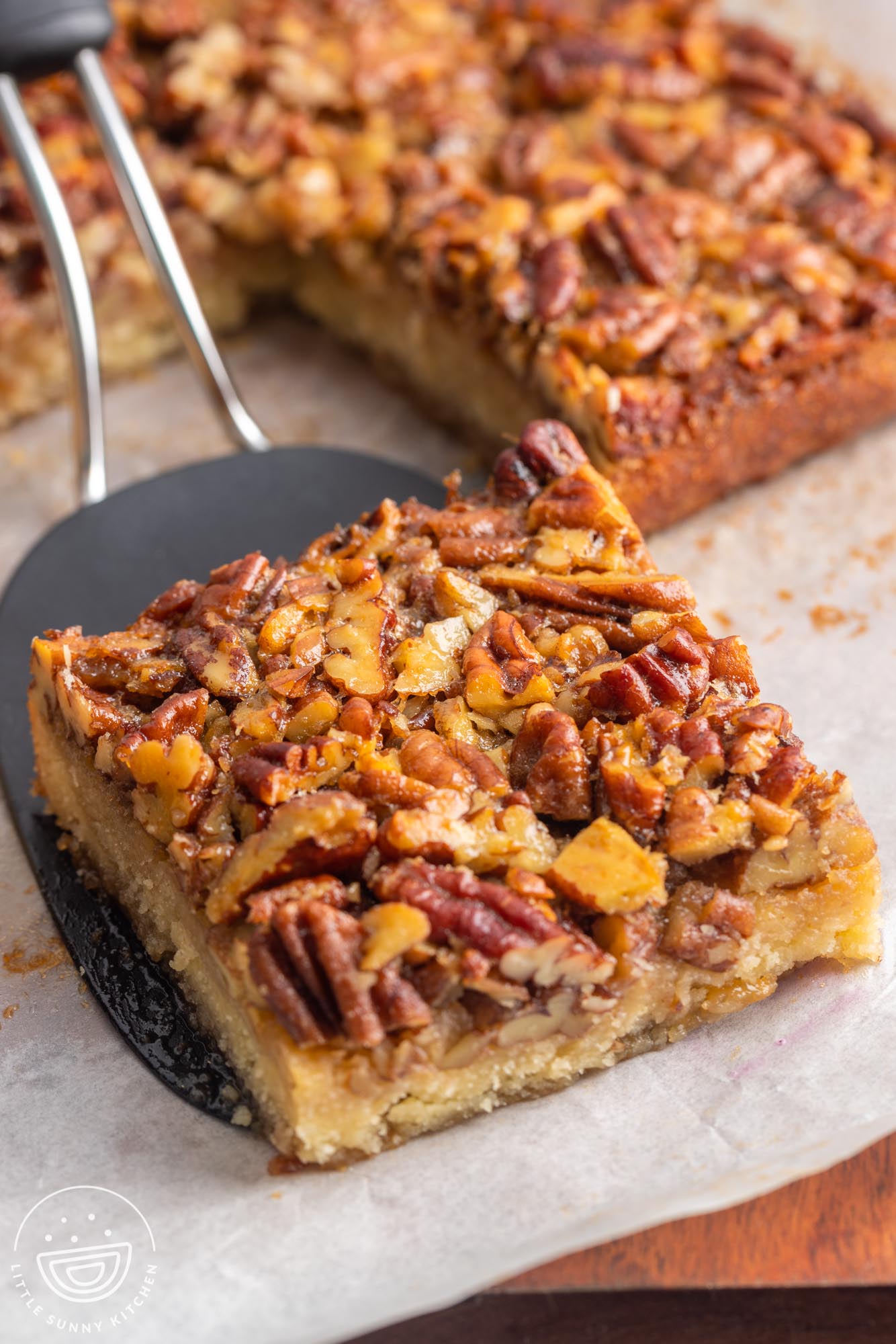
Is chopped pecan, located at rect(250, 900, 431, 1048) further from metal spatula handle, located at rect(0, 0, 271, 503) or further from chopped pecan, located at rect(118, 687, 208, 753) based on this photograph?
metal spatula handle, located at rect(0, 0, 271, 503)

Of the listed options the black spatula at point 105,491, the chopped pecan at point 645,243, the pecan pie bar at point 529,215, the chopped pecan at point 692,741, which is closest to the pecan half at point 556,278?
the pecan pie bar at point 529,215

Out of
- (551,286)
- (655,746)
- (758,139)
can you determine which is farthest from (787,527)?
(655,746)

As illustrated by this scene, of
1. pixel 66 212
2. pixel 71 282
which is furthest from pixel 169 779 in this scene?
pixel 66 212

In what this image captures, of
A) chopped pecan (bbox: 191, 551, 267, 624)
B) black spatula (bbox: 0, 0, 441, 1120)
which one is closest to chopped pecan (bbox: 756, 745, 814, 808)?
chopped pecan (bbox: 191, 551, 267, 624)

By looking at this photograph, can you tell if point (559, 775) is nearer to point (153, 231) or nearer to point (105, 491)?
point (105, 491)

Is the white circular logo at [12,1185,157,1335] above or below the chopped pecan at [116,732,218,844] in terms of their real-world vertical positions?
below

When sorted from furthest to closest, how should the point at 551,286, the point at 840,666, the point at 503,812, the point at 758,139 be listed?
the point at 758,139 → the point at 551,286 → the point at 840,666 → the point at 503,812

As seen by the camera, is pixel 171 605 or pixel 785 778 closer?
pixel 785 778

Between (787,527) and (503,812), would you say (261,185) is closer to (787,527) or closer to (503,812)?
(787,527)
